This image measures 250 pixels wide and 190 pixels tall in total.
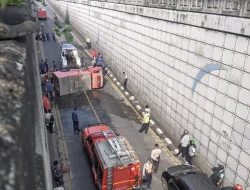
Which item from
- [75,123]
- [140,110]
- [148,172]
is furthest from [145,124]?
[148,172]

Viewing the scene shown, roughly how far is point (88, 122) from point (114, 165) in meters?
7.71

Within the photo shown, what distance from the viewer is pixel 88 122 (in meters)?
17.8

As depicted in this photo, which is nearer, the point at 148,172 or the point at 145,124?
the point at 148,172

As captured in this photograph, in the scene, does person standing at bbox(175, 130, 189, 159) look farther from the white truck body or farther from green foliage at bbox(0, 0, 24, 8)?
the white truck body

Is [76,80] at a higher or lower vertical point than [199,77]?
lower

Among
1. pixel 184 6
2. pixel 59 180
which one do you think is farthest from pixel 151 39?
pixel 59 180

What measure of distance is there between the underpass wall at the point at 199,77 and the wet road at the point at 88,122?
1.75 metres

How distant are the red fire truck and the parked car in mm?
1438

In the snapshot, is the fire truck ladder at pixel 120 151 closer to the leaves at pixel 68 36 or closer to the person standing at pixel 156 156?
the person standing at pixel 156 156

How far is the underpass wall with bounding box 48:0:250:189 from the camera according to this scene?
9938 mm

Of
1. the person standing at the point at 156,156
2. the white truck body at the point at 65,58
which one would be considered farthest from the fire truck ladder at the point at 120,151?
the white truck body at the point at 65,58

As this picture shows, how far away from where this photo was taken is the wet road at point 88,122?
502 inches

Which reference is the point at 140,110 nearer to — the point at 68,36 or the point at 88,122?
the point at 88,122

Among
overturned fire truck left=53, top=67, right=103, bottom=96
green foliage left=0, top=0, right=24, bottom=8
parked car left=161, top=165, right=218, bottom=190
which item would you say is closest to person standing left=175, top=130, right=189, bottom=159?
parked car left=161, top=165, right=218, bottom=190
